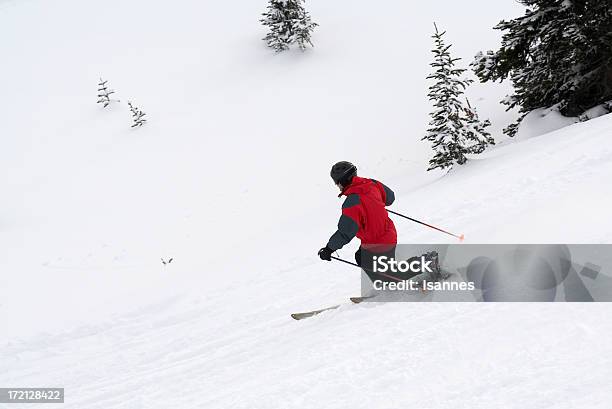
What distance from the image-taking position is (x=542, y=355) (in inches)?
132

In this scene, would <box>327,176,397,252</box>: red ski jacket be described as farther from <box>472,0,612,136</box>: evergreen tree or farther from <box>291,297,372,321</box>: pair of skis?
<box>472,0,612,136</box>: evergreen tree

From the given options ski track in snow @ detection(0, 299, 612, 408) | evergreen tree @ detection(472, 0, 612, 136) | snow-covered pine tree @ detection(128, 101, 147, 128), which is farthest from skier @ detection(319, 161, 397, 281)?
snow-covered pine tree @ detection(128, 101, 147, 128)

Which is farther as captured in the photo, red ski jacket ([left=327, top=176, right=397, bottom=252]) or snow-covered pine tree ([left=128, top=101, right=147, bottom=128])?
snow-covered pine tree ([left=128, top=101, right=147, bottom=128])

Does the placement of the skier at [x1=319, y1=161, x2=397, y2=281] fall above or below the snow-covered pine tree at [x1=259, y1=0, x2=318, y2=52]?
below

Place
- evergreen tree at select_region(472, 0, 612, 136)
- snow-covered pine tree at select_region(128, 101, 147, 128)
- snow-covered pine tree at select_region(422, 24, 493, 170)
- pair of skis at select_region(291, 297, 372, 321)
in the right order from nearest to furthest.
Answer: pair of skis at select_region(291, 297, 372, 321) → evergreen tree at select_region(472, 0, 612, 136) → snow-covered pine tree at select_region(422, 24, 493, 170) → snow-covered pine tree at select_region(128, 101, 147, 128)

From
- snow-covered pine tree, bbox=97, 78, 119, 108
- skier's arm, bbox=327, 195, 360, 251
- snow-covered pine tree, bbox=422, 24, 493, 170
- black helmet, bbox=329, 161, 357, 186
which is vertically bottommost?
skier's arm, bbox=327, 195, 360, 251

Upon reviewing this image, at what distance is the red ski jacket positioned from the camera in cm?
507

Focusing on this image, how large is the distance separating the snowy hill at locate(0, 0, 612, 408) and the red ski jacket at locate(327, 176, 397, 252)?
872 millimetres

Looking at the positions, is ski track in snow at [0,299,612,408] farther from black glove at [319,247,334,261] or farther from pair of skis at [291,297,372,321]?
black glove at [319,247,334,261]

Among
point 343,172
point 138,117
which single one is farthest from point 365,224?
point 138,117

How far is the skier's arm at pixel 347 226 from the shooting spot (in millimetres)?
5059

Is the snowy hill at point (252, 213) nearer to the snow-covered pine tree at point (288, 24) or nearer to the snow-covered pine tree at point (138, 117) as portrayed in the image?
the snow-covered pine tree at point (138, 117)

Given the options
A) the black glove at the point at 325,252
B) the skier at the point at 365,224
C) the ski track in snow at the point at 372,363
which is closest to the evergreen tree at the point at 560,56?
the skier at the point at 365,224

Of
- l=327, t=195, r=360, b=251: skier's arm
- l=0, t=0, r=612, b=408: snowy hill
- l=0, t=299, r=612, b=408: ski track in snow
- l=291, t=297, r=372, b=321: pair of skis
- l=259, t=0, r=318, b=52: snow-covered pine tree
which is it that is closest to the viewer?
l=0, t=299, r=612, b=408: ski track in snow
